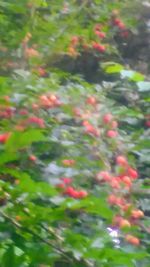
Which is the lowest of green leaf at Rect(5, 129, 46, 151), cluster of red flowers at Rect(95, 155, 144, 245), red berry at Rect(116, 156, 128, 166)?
green leaf at Rect(5, 129, 46, 151)

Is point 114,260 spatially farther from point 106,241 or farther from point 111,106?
point 111,106

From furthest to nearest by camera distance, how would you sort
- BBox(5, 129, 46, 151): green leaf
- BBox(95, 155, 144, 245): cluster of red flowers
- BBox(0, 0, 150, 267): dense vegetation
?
BBox(95, 155, 144, 245): cluster of red flowers
BBox(0, 0, 150, 267): dense vegetation
BBox(5, 129, 46, 151): green leaf

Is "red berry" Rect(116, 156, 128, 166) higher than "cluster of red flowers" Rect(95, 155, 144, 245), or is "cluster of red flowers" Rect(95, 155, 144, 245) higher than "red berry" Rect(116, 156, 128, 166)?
"red berry" Rect(116, 156, 128, 166)

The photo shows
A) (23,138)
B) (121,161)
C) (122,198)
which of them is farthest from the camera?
(121,161)

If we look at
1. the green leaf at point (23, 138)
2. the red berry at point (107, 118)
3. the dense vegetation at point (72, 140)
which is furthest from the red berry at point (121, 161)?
the green leaf at point (23, 138)

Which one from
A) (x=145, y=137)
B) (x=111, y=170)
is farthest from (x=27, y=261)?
(x=145, y=137)

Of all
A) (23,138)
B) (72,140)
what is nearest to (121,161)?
(72,140)

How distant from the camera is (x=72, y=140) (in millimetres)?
2270

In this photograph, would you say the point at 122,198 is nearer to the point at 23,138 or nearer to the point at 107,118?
the point at 107,118

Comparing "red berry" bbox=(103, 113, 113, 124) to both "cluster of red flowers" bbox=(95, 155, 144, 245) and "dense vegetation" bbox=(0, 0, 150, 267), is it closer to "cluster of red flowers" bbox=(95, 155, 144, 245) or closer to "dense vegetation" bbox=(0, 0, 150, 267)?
"dense vegetation" bbox=(0, 0, 150, 267)

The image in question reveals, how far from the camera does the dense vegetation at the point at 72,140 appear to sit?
1.73m

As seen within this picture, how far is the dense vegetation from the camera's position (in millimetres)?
1731

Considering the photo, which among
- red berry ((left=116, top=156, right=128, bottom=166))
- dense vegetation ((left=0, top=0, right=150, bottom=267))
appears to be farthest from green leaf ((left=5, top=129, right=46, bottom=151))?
red berry ((left=116, top=156, right=128, bottom=166))

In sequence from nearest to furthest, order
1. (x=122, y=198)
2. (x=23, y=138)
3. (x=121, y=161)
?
1. (x=23, y=138)
2. (x=122, y=198)
3. (x=121, y=161)
